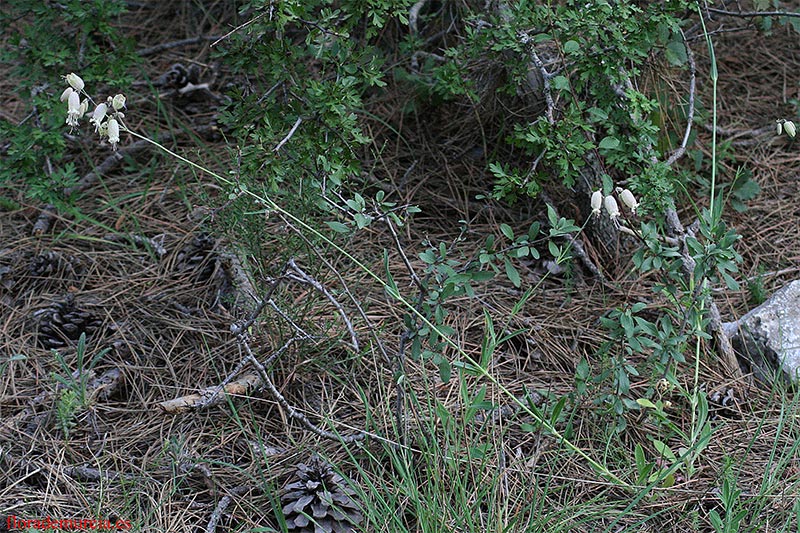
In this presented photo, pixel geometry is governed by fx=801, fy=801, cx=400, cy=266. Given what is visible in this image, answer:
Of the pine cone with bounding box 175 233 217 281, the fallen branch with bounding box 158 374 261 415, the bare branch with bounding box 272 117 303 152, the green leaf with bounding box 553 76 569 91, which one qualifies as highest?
the green leaf with bounding box 553 76 569 91

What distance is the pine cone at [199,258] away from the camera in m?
2.85

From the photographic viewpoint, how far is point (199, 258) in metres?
2.88

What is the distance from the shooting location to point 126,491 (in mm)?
2049

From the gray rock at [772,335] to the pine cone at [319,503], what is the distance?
1344 mm

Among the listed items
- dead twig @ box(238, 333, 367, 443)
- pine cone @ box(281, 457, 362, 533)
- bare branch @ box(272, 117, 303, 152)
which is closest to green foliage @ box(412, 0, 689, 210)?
bare branch @ box(272, 117, 303, 152)

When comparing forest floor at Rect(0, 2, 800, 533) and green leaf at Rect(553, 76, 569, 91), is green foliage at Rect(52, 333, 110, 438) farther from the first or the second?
green leaf at Rect(553, 76, 569, 91)

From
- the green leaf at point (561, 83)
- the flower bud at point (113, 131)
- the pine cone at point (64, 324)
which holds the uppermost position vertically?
the green leaf at point (561, 83)

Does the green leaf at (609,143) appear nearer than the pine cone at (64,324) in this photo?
Yes

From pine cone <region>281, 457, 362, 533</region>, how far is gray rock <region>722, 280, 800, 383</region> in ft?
4.41

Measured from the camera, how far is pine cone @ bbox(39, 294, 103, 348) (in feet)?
8.57

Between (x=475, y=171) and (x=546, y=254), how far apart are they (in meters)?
0.45

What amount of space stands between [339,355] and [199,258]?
721 mm

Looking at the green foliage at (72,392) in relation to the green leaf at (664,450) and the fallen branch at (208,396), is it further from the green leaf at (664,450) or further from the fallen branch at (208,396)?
the green leaf at (664,450)

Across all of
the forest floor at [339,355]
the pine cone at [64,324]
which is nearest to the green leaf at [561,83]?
the forest floor at [339,355]
